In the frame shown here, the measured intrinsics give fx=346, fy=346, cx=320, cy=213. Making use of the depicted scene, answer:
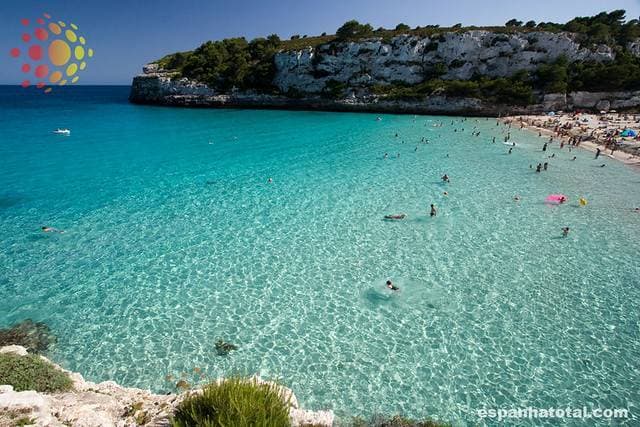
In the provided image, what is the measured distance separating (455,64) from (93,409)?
86.1 m

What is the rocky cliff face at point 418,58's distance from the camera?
70812 mm

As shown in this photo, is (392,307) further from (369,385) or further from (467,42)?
(467,42)

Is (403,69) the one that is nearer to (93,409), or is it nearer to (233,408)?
(93,409)

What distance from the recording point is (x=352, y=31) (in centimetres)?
8712

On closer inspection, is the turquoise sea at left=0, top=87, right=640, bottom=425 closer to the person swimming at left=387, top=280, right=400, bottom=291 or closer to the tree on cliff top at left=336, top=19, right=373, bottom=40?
the person swimming at left=387, top=280, right=400, bottom=291

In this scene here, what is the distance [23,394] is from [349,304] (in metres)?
9.62

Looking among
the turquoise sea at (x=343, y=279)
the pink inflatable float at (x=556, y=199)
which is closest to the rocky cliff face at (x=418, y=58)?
the turquoise sea at (x=343, y=279)

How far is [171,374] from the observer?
10.1 m

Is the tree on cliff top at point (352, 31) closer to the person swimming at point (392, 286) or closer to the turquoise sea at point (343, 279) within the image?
the turquoise sea at point (343, 279)

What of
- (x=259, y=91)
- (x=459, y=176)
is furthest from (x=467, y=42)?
(x=459, y=176)

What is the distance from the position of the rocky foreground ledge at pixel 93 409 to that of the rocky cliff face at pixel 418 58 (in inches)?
3175
